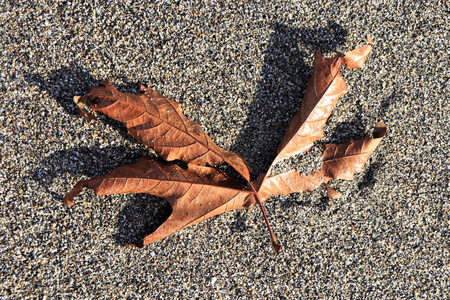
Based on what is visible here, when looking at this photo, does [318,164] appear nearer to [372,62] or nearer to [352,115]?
[352,115]

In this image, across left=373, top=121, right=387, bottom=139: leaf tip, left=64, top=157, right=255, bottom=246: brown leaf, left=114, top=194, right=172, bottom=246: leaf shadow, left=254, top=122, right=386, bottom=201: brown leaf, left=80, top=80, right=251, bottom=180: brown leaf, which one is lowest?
left=114, top=194, right=172, bottom=246: leaf shadow

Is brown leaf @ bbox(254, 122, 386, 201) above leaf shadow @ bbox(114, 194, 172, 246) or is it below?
above

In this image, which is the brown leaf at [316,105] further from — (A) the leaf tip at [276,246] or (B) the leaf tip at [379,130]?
(A) the leaf tip at [276,246]

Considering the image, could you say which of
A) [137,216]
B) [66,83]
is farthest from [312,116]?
[66,83]

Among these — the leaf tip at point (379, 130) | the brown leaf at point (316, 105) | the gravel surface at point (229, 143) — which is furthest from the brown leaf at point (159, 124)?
the leaf tip at point (379, 130)

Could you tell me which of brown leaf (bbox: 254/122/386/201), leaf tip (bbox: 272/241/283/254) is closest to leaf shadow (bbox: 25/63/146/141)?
brown leaf (bbox: 254/122/386/201)

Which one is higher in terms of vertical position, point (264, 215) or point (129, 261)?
point (264, 215)

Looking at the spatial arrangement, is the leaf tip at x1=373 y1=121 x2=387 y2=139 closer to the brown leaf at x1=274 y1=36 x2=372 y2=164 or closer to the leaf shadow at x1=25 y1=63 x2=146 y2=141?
the brown leaf at x1=274 y1=36 x2=372 y2=164

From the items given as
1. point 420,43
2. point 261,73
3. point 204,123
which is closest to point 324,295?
point 204,123
